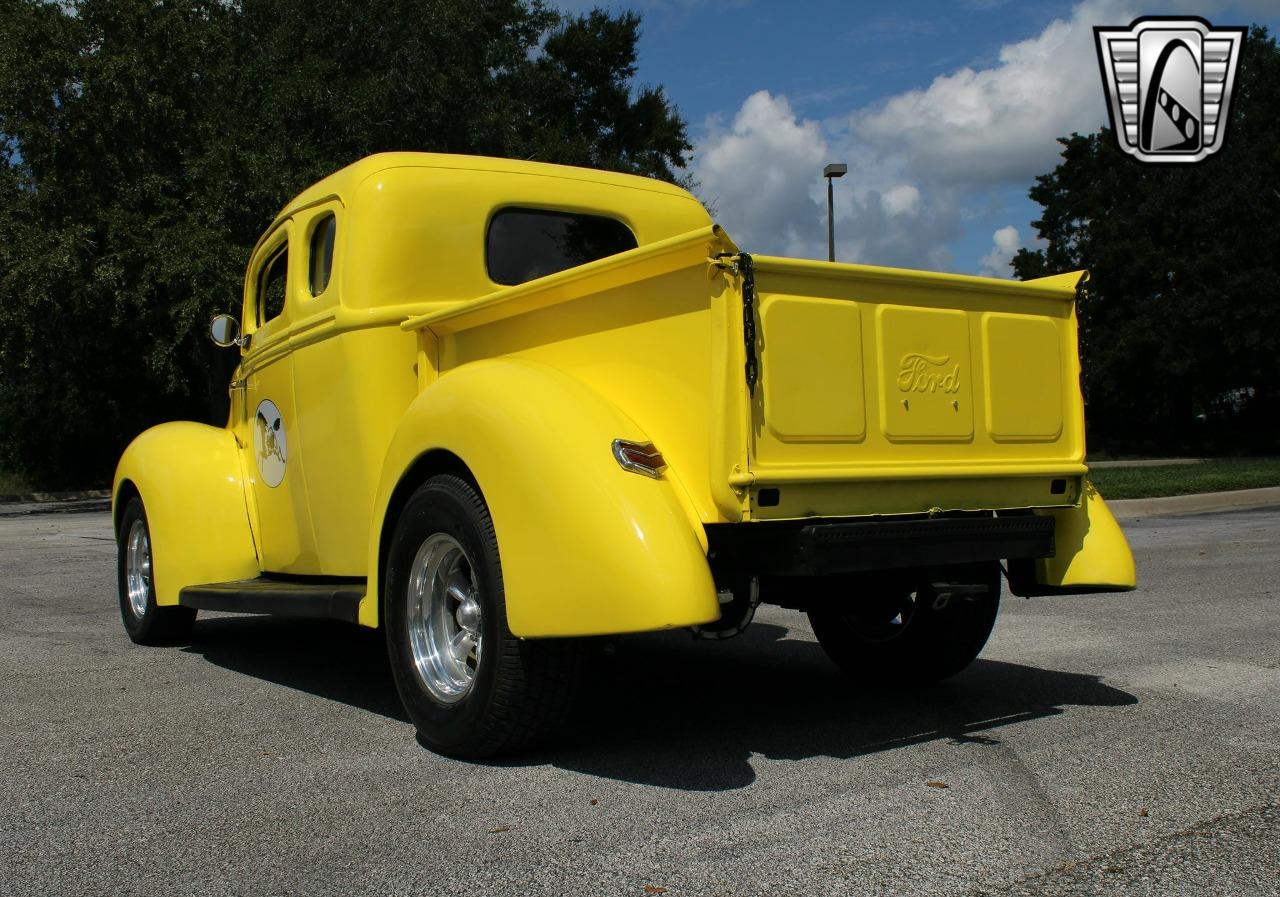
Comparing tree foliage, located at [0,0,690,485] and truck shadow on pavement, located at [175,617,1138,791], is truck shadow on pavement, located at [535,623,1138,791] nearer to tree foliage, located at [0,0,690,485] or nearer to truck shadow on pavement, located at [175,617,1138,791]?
truck shadow on pavement, located at [175,617,1138,791]

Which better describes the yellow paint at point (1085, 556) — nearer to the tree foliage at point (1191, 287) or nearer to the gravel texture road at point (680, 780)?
the gravel texture road at point (680, 780)

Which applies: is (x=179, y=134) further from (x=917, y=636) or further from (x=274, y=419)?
(x=917, y=636)

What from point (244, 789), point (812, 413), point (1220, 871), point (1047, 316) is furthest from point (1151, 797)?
point (244, 789)

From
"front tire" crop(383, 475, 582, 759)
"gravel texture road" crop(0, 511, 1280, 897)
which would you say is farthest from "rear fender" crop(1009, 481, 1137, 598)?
"front tire" crop(383, 475, 582, 759)

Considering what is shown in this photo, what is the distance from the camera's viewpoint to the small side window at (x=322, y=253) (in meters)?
5.57

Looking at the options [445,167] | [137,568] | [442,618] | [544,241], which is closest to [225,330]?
[137,568]

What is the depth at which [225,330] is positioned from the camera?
652 cm

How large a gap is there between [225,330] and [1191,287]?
36075 millimetres

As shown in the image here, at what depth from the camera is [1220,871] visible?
9.78 feet

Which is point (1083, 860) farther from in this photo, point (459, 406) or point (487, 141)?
point (487, 141)

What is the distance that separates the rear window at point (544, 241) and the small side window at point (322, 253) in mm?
713

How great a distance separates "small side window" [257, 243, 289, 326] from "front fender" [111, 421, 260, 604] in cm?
70

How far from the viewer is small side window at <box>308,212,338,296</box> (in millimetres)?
5570

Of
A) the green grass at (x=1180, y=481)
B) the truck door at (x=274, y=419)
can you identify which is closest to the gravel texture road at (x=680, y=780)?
the truck door at (x=274, y=419)
